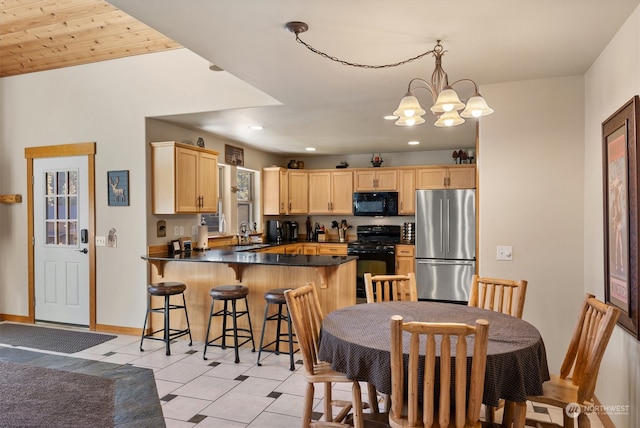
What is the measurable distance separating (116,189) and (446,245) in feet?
13.4

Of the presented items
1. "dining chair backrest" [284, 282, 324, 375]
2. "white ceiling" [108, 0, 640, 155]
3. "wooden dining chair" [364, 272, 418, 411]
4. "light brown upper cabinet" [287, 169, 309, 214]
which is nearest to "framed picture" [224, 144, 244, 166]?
"light brown upper cabinet" [287, 169, 309, 214]

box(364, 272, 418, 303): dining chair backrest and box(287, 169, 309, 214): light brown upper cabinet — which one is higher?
box(287, 169, 309, 214): light brown upper cabinet

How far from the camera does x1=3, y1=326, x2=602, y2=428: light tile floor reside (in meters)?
2.82

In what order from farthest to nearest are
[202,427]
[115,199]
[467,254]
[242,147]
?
[242,147], [467,254], [115,199], [202,427]

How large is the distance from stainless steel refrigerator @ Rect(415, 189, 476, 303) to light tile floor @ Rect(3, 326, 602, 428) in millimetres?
2438

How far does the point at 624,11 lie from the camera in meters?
2.31

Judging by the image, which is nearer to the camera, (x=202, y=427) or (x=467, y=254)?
(x=202, y=427)

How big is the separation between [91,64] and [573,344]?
5.32 m

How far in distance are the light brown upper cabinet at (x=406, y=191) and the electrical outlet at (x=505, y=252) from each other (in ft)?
11.6

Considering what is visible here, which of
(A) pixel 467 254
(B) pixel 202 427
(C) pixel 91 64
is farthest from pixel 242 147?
(B) pixel 202 427

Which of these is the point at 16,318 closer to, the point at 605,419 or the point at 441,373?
the point at 441,373

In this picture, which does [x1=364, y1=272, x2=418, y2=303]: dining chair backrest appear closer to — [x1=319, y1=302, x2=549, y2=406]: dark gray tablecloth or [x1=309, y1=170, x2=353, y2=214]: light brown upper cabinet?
[x1=319, y1=302, x2=549, y2=406]: dark gray tablecloth

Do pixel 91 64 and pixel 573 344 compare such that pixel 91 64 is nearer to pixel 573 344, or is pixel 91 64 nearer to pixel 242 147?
pixel 242 147

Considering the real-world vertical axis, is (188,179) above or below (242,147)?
below
